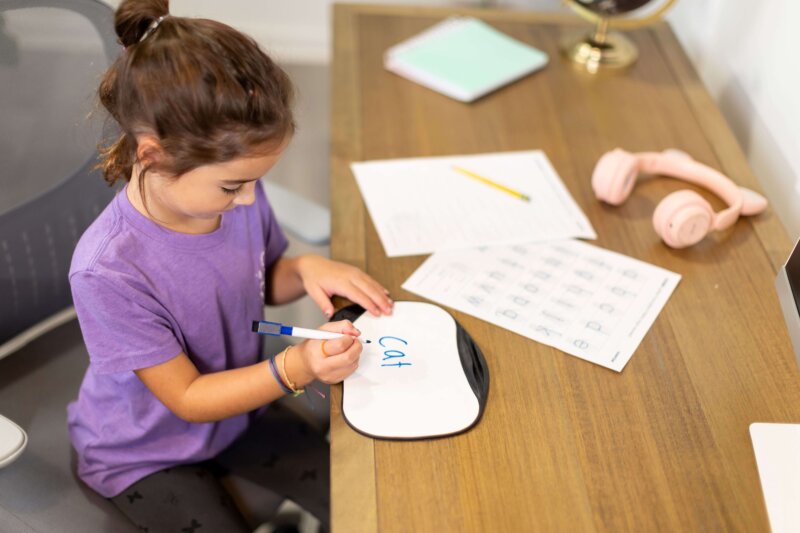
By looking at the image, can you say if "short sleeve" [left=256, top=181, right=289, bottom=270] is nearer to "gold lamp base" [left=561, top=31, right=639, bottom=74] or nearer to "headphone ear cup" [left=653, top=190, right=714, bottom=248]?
"headphone ear cup" [left=653, top=190, right=714, bottom=248]

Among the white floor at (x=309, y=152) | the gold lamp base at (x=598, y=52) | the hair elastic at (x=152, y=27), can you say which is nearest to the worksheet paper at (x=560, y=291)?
the hair elastic at (x=152, y=27)

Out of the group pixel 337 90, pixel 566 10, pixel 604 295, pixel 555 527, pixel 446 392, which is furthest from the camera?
pixel 566 10

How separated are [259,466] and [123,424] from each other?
18 centimetres

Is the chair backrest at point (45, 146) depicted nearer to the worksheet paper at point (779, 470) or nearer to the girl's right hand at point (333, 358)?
the girl's right hand at point (333, 358)

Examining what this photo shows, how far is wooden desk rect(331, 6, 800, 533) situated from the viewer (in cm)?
71

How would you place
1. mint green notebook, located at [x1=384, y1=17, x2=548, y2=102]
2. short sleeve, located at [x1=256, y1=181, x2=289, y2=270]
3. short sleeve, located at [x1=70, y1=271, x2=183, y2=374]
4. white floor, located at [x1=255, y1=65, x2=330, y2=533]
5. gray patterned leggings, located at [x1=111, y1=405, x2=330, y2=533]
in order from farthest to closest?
white floor, located at [x1=255, y1=65, x2=330, y2=533] → mint green notebook, located at [x1=384, y1=17, x2=548, y2=102] → short sleeve, located at [x1=256, y1=181, x2=289, y2=270] → gray patterned leggings, located at [x1=111, y1=405, x2=330, y2=533] → short sleeve, located at [x1=70, y1=271, x2=183, y2=374]

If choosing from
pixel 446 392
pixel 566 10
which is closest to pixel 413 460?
pixel 446 392

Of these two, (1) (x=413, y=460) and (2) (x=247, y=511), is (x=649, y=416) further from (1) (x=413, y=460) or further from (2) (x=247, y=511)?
(2) (x=247, y=511)

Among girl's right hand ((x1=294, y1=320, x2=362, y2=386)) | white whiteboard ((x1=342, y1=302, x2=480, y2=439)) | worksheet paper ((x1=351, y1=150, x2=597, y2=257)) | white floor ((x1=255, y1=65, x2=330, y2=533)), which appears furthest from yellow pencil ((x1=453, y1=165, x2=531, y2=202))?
white floor ((x1=255, y1=65, x2=330, y2=533))

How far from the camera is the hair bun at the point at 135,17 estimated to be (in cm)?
78

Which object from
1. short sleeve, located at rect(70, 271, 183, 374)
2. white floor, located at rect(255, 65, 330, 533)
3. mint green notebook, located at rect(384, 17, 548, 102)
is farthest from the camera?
white floor, located at rect(255, 65, 330, 533)

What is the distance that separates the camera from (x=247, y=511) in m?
0.99

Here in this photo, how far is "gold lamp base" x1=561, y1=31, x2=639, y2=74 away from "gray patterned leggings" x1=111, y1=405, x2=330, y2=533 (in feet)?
2.60

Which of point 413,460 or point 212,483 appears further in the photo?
point 212,483
